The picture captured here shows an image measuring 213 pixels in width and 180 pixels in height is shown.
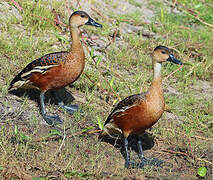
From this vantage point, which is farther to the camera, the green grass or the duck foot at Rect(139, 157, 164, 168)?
the duck foot at Rect(139, 157, 164, 168)

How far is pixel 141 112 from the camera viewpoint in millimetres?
Result: 4551

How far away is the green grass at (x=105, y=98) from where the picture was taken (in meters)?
4.29

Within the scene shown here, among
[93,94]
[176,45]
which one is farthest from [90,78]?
[176,45]

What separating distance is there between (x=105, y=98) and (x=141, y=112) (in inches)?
72.0

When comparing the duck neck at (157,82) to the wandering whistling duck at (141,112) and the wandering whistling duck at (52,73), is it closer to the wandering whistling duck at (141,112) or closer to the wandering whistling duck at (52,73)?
the wandering whistling duck at (141,112)

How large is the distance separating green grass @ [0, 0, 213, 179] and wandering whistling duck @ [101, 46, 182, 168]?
0.25 metres

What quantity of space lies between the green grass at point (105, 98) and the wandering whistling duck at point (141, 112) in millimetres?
247

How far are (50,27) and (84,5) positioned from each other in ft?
4.46

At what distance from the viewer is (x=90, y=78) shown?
650cm

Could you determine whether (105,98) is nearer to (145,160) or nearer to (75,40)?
(75,40)

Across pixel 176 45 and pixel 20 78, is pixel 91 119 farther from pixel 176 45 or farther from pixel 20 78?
pixel 176 45

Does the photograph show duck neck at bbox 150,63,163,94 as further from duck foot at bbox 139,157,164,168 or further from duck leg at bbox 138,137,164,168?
duck foot at bbox 139,157,164,168

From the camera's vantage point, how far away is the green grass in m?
4.29

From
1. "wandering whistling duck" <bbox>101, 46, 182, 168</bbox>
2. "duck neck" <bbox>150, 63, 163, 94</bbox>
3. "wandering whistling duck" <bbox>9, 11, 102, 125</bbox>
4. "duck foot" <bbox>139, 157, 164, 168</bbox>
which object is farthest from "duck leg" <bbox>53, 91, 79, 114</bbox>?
"duck neck" <bbox>150, 63, 163, 94</bbox>
